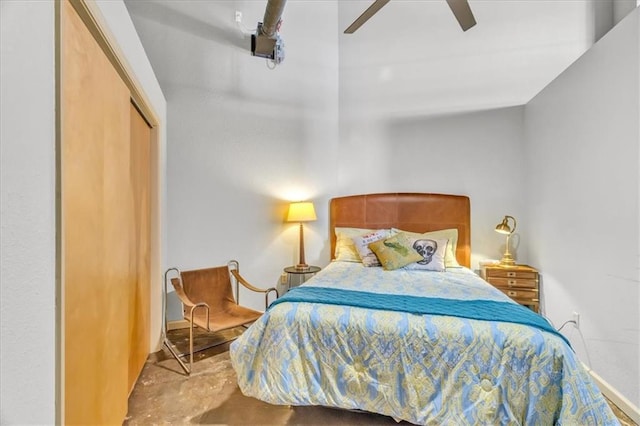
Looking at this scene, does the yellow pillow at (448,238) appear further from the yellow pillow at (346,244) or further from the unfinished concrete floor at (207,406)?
the unfinished concrete floor at (207,406)

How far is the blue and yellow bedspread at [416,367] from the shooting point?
1.41 metres

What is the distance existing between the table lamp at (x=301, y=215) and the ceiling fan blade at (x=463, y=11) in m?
2.18

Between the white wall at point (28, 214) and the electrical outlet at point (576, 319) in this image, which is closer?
the white wall at point (28, 214)

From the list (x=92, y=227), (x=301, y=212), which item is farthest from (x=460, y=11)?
(x=92, y=227)

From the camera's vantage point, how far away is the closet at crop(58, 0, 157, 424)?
3.45 feet

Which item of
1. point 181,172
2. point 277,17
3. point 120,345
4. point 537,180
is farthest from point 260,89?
point 537,180

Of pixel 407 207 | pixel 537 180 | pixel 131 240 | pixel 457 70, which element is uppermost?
pixel 457 70

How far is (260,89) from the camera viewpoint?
3451 millimetres

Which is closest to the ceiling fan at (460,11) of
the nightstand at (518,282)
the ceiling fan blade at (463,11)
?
the ceiling fan blade at (463,11)

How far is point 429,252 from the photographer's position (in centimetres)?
293

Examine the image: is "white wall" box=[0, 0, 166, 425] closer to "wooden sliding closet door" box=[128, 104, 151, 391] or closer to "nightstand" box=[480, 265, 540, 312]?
"wooden sliding closet door" box=[128, 104, 151, 391]

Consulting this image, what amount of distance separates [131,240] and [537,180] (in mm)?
3753

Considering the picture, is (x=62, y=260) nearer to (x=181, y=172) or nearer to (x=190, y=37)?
(x=181, y=172)

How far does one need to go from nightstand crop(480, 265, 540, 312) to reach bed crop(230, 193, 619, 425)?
108 cm
